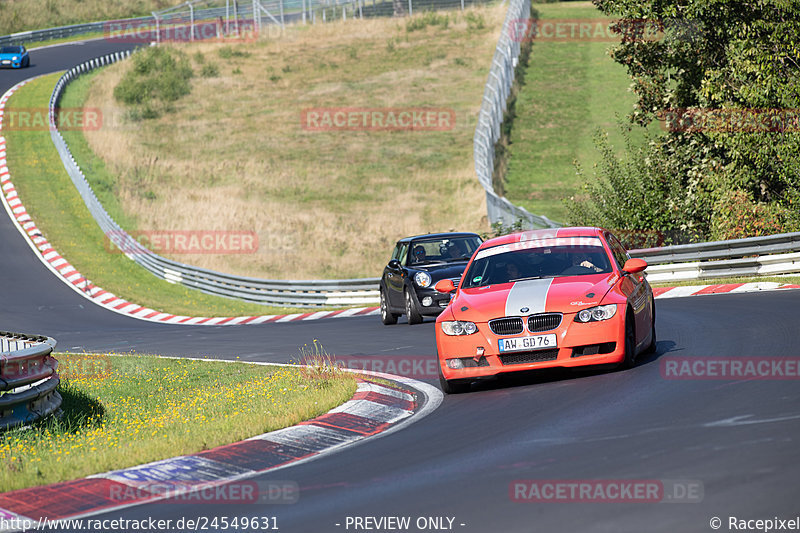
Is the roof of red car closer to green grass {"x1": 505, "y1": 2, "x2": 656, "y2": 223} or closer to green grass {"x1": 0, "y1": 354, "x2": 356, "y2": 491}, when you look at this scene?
green grass {"x1": 0, "y1": 354, "x2": 356, "y2": 491}

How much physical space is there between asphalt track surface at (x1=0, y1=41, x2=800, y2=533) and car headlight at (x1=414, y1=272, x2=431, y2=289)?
6687mm

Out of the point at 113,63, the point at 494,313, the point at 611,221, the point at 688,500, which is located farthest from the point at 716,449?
the point at 113,63

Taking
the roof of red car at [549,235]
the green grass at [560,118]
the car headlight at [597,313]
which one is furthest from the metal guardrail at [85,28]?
the car headlight at [597,313]

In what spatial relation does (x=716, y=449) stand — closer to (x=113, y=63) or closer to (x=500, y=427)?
(x=500, y=427)

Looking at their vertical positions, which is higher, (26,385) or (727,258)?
(26,385)

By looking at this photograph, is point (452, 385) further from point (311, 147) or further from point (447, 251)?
point (311, 147)

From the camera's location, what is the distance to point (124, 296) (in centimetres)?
3269

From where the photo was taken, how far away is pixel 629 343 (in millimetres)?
10172

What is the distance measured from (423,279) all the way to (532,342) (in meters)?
9.31

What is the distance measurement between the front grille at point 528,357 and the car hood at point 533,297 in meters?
0.38

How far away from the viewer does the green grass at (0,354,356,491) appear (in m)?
7.97

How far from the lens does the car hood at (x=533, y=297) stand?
32.6ft

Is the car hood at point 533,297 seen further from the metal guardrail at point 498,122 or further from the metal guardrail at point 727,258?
the metal guardrail at point 498,122

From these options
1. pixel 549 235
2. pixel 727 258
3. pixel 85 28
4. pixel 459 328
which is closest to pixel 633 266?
pixel 549 235
